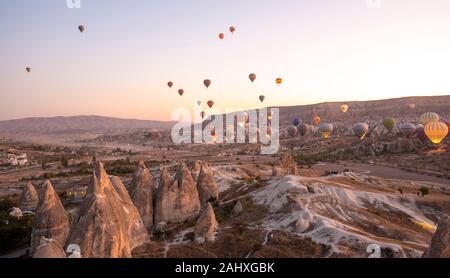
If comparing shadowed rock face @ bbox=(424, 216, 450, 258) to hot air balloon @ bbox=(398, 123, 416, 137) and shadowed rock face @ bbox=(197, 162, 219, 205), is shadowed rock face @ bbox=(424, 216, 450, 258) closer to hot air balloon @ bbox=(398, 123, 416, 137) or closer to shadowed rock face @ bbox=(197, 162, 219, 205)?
shadowed rock face @ bbox=(197, 162, 219, 205)

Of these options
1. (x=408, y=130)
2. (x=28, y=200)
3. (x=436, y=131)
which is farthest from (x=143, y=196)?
(x=408, y=130)

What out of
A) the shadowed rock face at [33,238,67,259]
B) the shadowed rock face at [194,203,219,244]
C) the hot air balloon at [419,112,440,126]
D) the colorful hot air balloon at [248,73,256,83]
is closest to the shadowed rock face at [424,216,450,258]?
the shadowed rock face at [194,203,219,244]

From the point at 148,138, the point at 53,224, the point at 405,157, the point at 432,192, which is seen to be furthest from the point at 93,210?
the point at 148,138

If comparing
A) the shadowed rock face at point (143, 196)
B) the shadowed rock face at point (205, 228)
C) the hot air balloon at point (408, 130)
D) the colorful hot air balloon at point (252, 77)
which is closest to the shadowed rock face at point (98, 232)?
the shadowed rock face at point (205, 228)

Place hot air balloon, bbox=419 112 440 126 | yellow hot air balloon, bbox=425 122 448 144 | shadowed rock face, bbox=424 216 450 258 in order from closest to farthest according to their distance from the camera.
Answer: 1. shadowed rock face, bbox=424 216 450 258
2. yellow hot air balloon, bbox=425 122 448 144
3. hot air balloon, bbox=419 112 440 126

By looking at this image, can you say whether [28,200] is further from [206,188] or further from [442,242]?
[442,242]

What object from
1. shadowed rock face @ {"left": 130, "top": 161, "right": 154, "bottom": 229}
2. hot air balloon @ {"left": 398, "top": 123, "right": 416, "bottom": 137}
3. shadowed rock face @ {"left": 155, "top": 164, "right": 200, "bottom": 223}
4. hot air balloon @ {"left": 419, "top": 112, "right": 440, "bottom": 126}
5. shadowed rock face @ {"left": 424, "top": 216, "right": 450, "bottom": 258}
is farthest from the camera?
hot air balloon @ {"left": 398, "top": 123, "right": 416, "bottom": 137}

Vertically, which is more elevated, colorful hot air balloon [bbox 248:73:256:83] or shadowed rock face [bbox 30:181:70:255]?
colorful hot air balloon [bbox 248:73:256:83]
